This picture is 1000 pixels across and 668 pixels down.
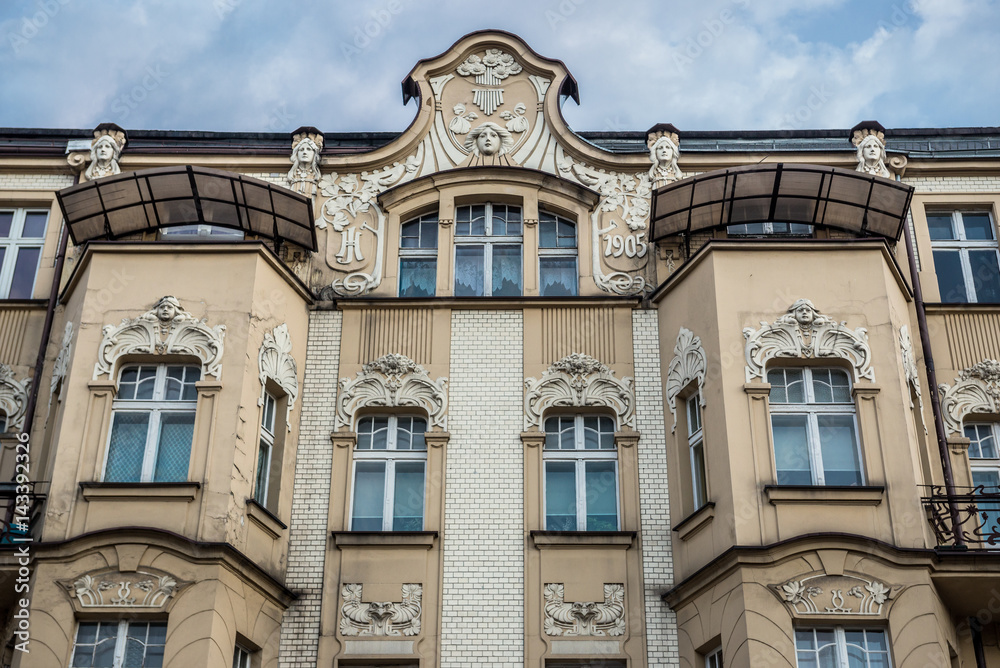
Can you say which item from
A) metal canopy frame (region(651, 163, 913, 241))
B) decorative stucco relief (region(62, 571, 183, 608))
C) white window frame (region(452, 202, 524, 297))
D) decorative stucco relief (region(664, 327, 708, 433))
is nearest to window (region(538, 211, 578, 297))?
white window frame (region(452, 202, 524, 297))

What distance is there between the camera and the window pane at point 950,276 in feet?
59.2

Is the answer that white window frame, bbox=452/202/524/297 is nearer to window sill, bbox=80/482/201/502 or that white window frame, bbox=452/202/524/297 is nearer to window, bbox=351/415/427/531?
window, bbox=351/415/427/531

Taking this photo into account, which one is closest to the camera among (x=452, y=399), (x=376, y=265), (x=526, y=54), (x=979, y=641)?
(x=979, y=641)

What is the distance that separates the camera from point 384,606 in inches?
602

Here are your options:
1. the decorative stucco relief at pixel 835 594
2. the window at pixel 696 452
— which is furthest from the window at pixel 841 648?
the window at pixel 696 452

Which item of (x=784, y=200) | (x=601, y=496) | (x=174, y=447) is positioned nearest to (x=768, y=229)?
(x=784, y=200)

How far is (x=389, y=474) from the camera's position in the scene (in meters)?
16.5

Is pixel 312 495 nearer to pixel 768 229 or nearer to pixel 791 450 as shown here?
pixel 791 450

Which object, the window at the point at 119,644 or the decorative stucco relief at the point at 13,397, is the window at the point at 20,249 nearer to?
the decorative stucco relief at the point at 13,397

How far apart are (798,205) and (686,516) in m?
4.96

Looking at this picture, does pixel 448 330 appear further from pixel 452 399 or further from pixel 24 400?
pixel 24 400

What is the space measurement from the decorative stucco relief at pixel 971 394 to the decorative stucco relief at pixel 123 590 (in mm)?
10239

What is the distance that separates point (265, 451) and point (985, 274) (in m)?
10.7

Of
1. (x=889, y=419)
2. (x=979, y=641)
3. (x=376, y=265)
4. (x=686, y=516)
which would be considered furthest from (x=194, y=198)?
(x=979, y=641)
